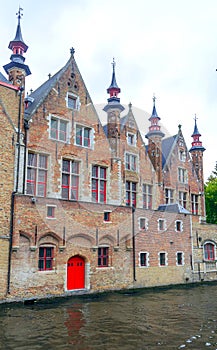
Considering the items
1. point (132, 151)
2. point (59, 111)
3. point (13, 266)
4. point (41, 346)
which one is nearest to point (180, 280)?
point (132, 151)

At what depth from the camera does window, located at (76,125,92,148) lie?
62.8ft

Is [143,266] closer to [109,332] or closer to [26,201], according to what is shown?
[26,201]

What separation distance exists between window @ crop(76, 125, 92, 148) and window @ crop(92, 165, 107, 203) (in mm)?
1504

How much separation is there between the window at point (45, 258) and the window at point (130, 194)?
314 inches

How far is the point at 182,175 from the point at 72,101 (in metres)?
12.3

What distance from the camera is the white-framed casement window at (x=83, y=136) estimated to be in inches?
752

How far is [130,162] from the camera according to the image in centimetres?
2272

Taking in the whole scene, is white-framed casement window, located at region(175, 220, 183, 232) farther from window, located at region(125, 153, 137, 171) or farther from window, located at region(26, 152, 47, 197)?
window, located at region(26, 152, 47, 197)

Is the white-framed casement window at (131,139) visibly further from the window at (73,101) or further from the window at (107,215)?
the window at (107,215)

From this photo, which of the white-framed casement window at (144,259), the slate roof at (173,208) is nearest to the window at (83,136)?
the white-framed casement window at (144,259)

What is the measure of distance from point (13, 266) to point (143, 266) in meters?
8.34

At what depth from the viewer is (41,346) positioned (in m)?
8.16

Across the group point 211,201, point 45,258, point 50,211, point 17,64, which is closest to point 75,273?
point 45,258

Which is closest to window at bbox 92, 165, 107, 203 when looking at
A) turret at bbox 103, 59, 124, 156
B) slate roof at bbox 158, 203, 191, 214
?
turret at bbox 103, 59, 124, 156
